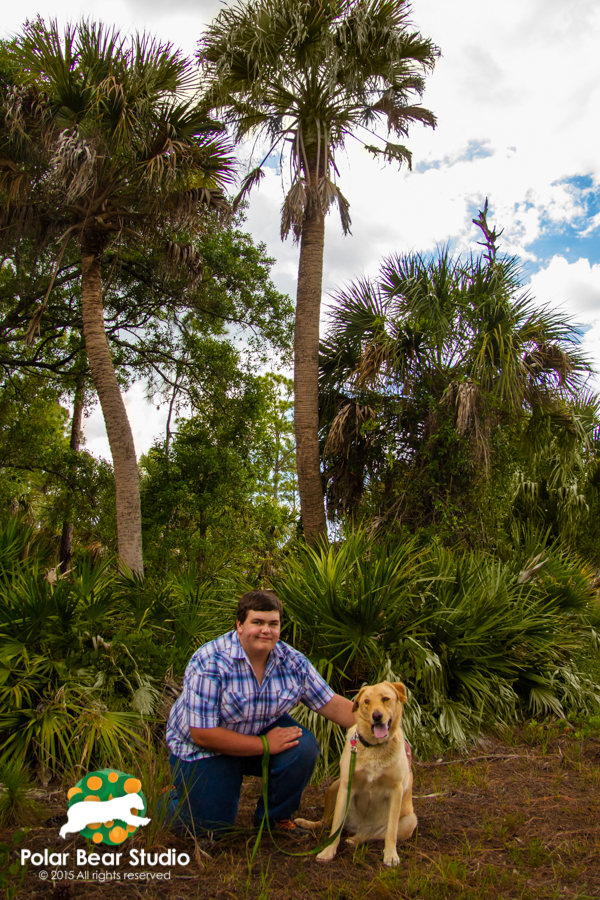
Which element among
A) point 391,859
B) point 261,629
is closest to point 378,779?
point 391,859

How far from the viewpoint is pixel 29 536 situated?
7.79 m

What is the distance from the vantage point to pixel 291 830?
349cm

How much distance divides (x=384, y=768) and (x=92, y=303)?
33.8 ft

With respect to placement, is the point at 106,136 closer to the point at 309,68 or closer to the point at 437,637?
the point at 309,68

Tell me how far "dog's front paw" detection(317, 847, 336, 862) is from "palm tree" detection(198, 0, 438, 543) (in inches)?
293

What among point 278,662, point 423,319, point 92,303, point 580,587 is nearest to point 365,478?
point 423,319

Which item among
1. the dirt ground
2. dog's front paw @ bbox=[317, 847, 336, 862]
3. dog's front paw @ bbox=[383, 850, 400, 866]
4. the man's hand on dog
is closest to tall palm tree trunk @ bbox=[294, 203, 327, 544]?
the dirt ground

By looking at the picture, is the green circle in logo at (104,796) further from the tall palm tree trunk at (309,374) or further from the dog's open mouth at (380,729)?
the tall palm tree trunk at (309,374)

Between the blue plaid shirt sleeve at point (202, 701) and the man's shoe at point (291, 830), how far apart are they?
79 centimetres

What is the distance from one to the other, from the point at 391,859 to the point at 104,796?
4.60ft

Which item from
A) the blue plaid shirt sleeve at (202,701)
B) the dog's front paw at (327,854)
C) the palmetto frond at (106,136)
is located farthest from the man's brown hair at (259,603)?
the palmetto frond at (106,136)

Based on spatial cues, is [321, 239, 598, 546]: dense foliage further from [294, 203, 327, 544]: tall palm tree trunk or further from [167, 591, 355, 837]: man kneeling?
[167, 591, 355, 837]: man kneeling

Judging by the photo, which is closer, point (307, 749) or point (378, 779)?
point (378, 779)

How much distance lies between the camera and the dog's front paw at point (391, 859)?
303 cm
